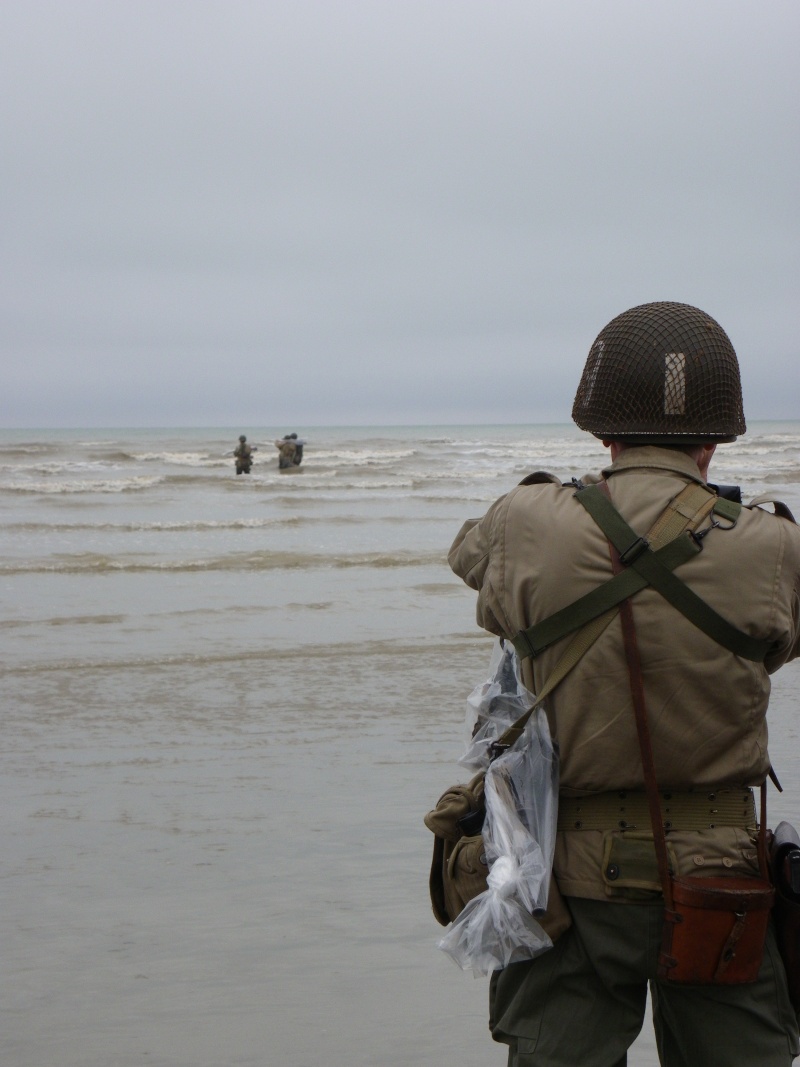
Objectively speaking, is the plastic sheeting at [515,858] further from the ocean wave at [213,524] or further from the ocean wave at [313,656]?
the ocean wave at [213,524]

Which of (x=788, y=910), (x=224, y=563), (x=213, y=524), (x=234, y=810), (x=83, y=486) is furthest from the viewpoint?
(x=83, y=486)

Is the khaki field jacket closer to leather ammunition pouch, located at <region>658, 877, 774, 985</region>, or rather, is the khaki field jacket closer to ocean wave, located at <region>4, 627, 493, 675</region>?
leather ammunition pouch, located at <region>658, 877, 774, 985</region>

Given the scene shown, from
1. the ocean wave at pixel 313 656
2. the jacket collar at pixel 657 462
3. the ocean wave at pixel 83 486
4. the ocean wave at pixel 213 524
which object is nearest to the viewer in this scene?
the jacket collar at pixel 657 462

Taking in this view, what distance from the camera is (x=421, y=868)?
14.3 ft

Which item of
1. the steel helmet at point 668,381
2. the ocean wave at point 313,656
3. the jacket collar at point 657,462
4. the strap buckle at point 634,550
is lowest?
the ocean wave at point 313,656

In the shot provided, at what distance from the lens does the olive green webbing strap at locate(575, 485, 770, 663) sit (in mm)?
1819

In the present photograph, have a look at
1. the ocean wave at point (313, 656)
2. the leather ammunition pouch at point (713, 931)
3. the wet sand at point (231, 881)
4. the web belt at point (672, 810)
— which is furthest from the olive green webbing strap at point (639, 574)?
the ocean wave at point (313, 656)

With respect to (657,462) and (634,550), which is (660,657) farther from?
(657,462)

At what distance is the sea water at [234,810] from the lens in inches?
131

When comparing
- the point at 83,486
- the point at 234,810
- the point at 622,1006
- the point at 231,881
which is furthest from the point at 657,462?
the point at 83,486

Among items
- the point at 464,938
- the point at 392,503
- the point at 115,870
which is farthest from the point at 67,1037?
the point at 392,503

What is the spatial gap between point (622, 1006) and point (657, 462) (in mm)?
918

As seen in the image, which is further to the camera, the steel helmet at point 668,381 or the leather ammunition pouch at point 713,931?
the steel helmet at point 668,381

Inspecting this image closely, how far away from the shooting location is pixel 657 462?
195 cm
